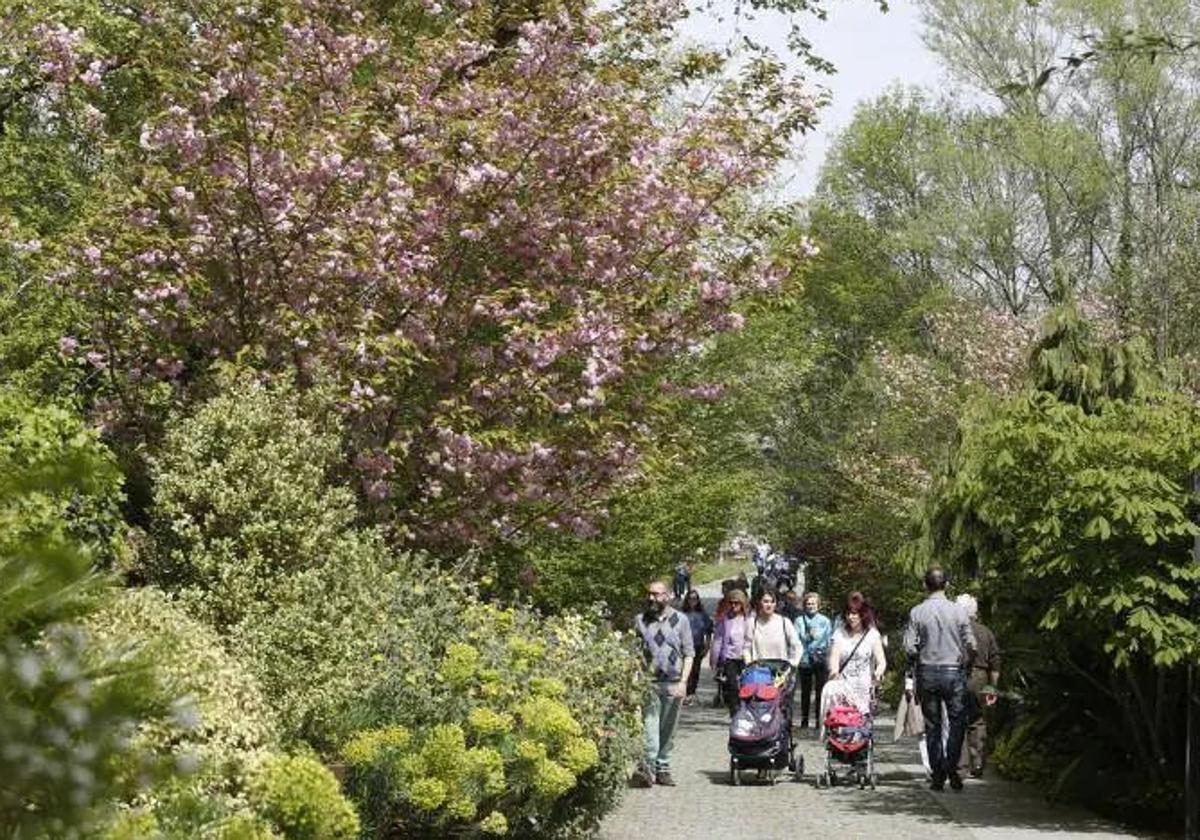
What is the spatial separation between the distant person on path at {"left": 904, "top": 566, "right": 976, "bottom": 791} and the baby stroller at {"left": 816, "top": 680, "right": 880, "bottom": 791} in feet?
2.22

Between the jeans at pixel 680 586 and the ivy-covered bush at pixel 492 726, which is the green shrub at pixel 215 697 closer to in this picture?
the ivy-covered bush at pixel 492 726

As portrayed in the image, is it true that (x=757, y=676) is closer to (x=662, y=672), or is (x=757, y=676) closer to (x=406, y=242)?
(x=662, y=672)

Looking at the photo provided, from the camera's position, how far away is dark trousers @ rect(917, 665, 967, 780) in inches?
576

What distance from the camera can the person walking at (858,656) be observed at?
1580 cm

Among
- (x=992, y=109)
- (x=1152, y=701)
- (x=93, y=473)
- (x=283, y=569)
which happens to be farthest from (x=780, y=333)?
(x=93, y=473)

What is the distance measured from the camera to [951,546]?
18.8 metres

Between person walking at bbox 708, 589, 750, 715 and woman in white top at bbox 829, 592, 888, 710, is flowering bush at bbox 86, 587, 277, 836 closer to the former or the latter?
woman in white top at bbox 829, 592, 888, 710

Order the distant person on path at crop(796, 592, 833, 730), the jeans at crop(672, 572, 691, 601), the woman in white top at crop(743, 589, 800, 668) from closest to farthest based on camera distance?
the woman in white top at crop(743, 589, 800, 668) < the distant person on path at crop(796, 592, 833, 730) < the jeans at crop(672, 572, 691, 601)

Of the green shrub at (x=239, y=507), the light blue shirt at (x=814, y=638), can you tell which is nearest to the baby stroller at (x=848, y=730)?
the light blue shirt at (x=814, y=638)

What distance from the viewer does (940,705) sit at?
578 inches

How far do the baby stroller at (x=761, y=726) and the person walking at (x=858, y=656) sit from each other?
52 cm

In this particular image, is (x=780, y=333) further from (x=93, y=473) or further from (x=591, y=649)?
(x=93, y=473)

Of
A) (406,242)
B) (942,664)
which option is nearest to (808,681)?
(942,664)

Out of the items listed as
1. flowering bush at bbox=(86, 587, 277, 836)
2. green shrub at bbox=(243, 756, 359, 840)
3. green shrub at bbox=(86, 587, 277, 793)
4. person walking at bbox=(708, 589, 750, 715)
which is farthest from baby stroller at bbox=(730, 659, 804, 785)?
green shrub at bbox=(243, 756, 359, 840)
